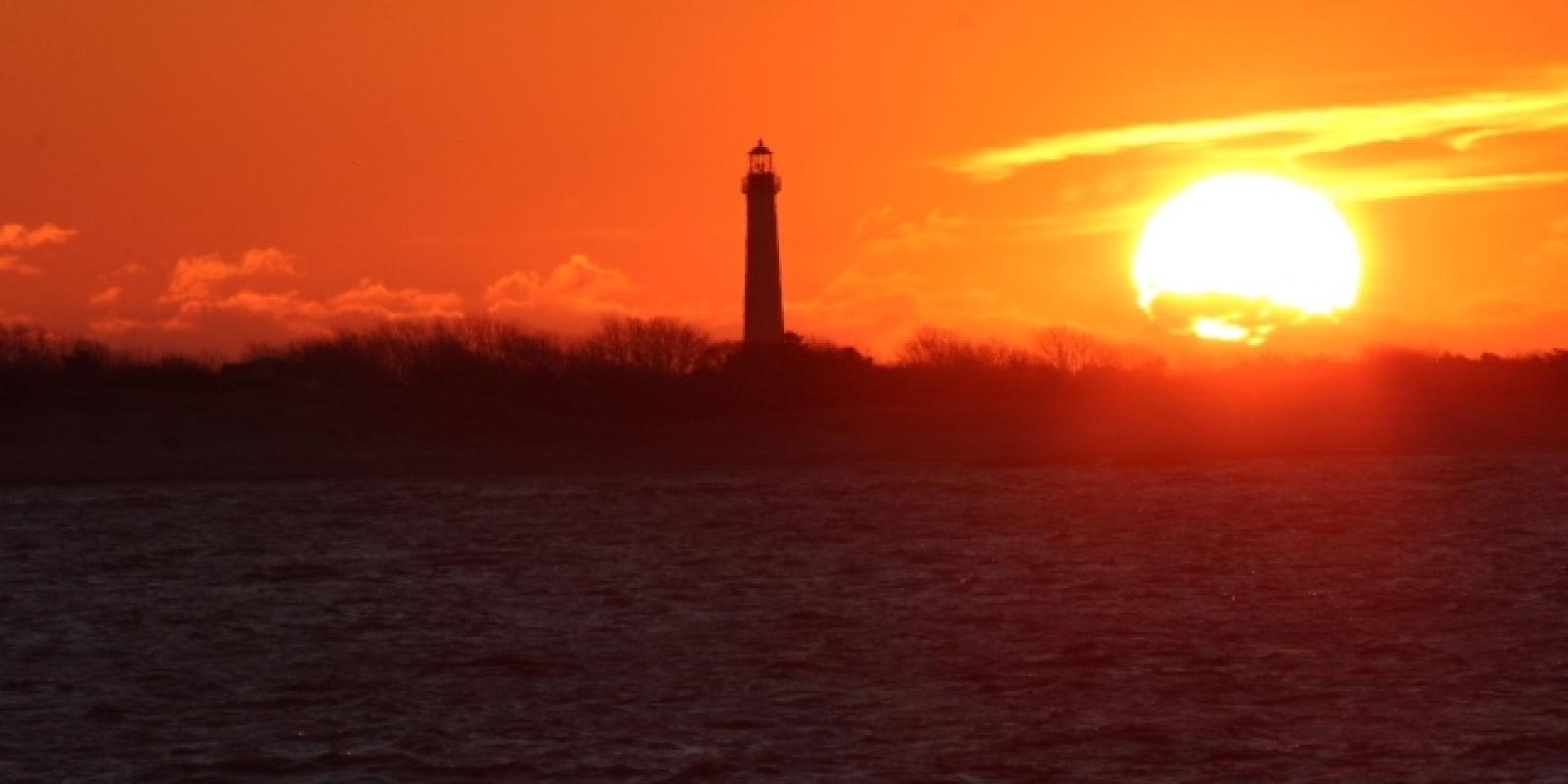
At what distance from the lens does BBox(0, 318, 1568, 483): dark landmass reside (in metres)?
65.1

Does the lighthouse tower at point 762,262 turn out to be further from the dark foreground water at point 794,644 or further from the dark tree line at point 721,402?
the dark foreground water at point 794,644

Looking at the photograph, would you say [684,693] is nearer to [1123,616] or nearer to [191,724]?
[191,724]

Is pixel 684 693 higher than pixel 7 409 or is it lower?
lower

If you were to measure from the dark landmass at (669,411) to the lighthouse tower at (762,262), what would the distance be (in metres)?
1.21

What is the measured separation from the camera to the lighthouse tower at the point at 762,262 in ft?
249

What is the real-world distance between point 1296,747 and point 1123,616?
9.78m

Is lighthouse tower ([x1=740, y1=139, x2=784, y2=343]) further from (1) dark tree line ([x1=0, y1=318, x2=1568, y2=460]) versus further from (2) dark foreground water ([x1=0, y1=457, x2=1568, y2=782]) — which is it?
(2) dark foreground water ([x1=0, y1=457, x2=1568, y2=782])

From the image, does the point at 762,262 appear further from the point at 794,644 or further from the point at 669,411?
the point at 794,644

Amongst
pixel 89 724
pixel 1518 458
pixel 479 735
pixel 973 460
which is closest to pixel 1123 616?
pixel 479 735

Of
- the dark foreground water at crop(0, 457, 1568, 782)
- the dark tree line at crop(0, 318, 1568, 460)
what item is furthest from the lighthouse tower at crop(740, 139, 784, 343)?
the dark foreground water at crop(0, 457, 1568, 782)

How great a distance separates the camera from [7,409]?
2591 inches

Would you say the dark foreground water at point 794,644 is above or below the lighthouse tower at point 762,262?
below

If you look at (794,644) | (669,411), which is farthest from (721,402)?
(794,644)

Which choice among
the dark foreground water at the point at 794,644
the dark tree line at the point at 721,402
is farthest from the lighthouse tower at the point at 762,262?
the dark foreground water at the point at 794,644
